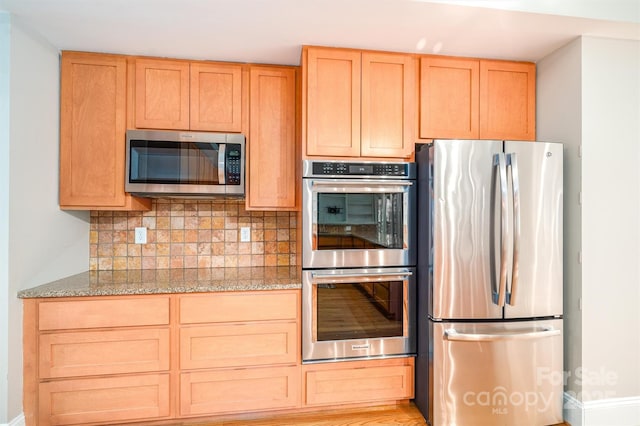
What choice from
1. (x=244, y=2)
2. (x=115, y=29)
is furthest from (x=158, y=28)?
(x=244, y=2)

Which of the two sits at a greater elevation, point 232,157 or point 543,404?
point 232,157

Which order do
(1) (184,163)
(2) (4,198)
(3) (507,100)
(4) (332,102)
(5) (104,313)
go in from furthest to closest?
(3) (507,100), (1) (184,163), (4) (332,102), (5) (104,313), (2) (4,198)

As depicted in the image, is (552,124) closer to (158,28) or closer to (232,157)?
(232,157)

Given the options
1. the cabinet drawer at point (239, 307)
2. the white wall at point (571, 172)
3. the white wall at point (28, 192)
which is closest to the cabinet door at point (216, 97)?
the white wall at point (28, 192)

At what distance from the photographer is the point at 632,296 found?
6.79 ft

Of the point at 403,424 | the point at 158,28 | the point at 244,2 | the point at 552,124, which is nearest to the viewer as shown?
the point at 244,2

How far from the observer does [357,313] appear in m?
2.17

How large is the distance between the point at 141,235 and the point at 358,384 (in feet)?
6.07

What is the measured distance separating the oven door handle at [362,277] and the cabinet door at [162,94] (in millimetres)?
1335

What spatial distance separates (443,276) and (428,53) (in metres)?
1.44

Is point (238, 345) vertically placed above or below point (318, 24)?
below

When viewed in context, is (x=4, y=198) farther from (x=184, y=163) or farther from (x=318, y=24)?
(x=318, y=24)

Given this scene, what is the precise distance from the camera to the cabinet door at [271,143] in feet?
7.88

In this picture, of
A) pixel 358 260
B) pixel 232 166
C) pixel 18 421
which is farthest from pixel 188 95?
pixel 18 421
